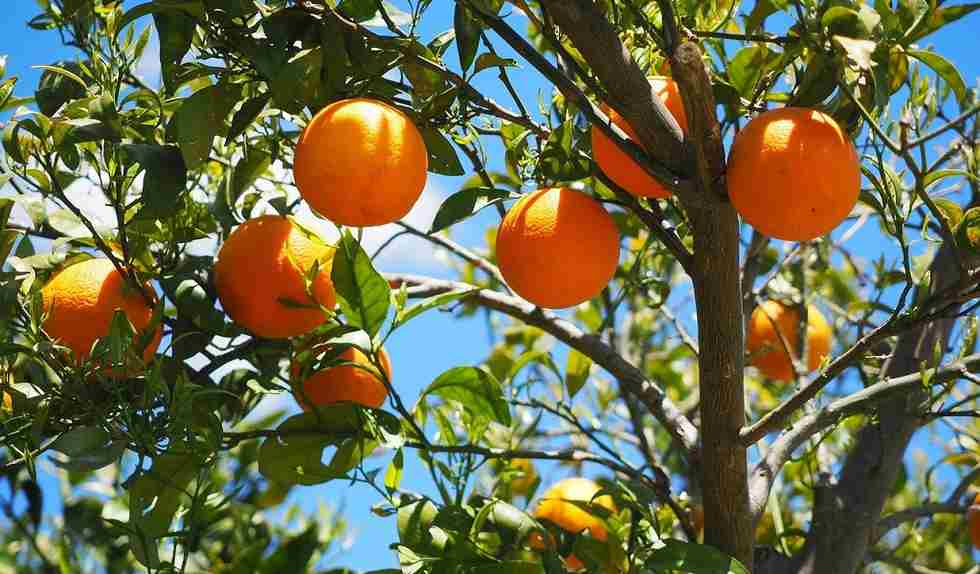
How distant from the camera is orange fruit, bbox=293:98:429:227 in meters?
0.93

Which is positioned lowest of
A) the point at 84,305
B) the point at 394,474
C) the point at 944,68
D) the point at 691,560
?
the point at 691,560

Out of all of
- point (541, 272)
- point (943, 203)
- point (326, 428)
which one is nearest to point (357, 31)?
point (541, 272)

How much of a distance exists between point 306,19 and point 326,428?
0.43 m

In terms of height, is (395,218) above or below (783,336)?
below

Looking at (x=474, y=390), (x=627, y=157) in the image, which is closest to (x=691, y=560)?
(x=474, y=390)

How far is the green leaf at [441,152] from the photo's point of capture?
42.7 inches

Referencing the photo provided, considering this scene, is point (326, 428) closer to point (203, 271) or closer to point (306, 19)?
point (203, 271)

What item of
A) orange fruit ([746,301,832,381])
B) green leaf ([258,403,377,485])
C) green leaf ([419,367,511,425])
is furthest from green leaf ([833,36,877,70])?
orange fruit ([746,301,832,381])

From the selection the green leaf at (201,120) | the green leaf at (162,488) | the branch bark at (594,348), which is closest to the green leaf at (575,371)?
the branch bark at (594,348)

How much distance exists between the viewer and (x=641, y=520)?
1295mm

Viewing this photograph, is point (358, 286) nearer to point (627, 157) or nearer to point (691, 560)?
point (627, 157)

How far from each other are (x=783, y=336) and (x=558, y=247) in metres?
0.86

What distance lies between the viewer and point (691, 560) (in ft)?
3.37

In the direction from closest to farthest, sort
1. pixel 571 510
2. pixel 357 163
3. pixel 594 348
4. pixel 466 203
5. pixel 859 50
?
1. pixel 859 50
2. pixel 357 163
3. pixel 466 203
4. pixel 594 348
5. pixel 571 510
